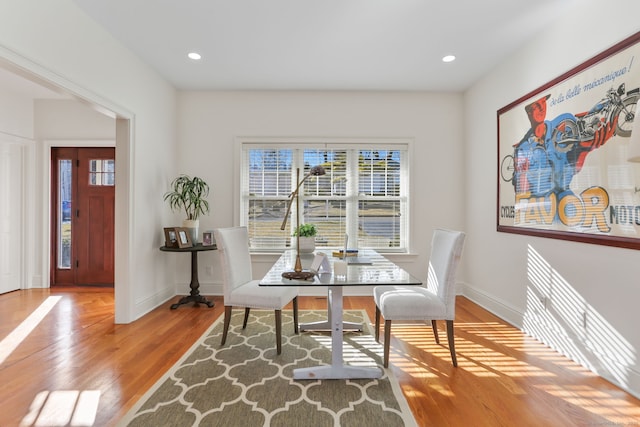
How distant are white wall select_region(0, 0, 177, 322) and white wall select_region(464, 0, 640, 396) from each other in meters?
3.77

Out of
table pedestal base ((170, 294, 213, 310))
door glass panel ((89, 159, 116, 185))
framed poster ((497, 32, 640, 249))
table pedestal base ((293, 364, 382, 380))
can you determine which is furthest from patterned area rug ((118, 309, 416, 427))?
door glass panel ((89, 159, 116, 185))

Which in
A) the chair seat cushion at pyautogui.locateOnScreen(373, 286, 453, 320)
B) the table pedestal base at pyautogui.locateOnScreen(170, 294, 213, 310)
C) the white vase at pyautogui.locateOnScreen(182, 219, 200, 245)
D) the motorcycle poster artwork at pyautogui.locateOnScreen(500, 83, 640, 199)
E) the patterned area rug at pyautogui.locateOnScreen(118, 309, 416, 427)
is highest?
the motorcycle poster artwork at pyautogui.locateOnScreen(500, 83, 640, 199)

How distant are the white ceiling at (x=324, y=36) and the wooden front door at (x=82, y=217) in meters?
2.02

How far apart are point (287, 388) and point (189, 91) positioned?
150 inches

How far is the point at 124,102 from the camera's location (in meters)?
3.22

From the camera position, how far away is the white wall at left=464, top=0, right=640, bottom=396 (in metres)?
2.12

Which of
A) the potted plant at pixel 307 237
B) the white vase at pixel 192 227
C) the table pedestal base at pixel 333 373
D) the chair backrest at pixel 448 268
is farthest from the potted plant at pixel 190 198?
the chair backrest at pixel 448 268

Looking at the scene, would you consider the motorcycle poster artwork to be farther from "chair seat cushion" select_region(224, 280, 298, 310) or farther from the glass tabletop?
"chair seat cushion" select_region(224, 280, 298, 310)

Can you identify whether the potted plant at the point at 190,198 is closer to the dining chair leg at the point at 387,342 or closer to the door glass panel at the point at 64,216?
the door glass panel at the point at 64,216

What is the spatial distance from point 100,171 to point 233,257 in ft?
11.1

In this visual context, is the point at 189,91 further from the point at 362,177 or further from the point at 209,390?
the point at 209,390

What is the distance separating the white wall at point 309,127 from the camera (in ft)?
14.2

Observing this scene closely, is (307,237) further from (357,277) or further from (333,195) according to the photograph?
(333,195)

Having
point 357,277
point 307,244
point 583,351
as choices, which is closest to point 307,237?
point 307,244
